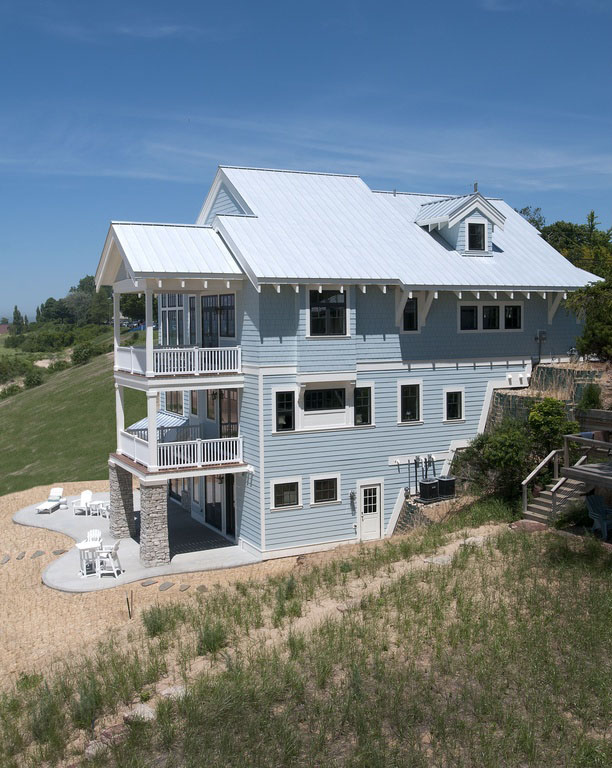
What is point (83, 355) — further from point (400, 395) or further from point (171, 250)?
point (400, 395)

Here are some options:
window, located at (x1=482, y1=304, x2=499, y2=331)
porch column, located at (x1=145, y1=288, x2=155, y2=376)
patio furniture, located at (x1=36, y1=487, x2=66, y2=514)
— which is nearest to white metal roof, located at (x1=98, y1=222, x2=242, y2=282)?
porch column, located at (x1=145, y1=288, x2=155, y2=376)

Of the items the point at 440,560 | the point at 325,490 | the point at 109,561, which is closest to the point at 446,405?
the point at 325,490

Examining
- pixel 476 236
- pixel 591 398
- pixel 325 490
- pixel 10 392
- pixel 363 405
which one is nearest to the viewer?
pixel 591 398

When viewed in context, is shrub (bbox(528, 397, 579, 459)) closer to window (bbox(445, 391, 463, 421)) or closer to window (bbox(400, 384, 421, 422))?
window (bbox(445, 391, 463, 421))

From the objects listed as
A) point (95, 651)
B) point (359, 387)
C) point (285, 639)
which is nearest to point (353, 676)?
point (285, 639)

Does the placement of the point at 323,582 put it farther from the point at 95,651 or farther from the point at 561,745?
the point at 561,745
